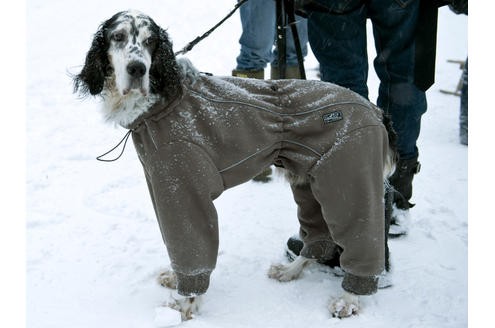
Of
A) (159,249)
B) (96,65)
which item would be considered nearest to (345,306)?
(159,249)

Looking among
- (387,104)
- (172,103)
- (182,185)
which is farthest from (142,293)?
(387,104)

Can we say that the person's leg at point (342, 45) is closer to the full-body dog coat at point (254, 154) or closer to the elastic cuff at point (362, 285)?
the full-body dog coat at point (254, 154)

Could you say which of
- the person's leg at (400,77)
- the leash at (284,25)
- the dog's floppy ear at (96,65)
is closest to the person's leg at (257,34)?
the leash at (284,25)

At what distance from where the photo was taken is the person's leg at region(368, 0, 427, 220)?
9.37ft

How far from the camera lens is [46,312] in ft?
8.29

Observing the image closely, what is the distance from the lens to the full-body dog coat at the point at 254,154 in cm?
221

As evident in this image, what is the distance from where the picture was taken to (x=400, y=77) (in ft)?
10.00

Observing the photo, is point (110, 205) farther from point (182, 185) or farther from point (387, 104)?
point (387, 104)

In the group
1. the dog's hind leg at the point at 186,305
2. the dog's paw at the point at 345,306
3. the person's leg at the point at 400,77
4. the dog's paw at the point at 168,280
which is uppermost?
the person's leg at the point at 400,77

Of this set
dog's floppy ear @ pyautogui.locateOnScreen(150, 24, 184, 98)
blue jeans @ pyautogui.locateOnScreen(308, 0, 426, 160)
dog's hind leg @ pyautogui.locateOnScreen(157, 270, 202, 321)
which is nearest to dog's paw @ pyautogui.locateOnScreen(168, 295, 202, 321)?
dog's hind leg @ pyautogui.locateOnScreen(157, 270, 202, 321)

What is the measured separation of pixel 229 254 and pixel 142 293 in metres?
0.63

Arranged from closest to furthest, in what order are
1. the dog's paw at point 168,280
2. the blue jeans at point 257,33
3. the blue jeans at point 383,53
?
1. the dog's paw at point 168,280
2. the blue jeans at point 383,53
3. the blue jeans at point 257,33

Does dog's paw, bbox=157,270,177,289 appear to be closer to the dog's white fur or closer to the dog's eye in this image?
the dog's white fur

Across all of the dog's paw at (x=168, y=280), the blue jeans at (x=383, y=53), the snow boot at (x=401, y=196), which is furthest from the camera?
the snow boot at (x=401, y=196)
